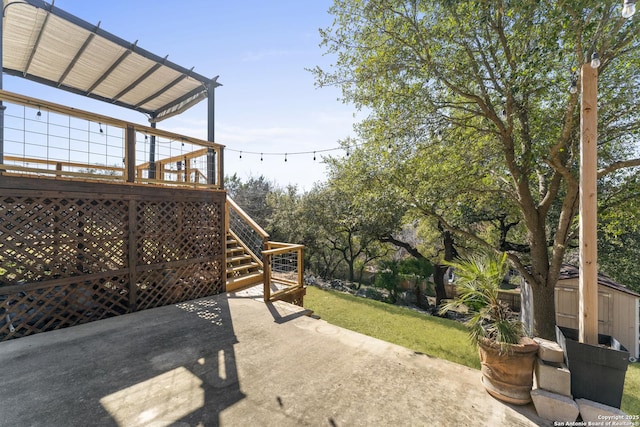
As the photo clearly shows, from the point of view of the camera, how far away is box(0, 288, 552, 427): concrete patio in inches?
86.9

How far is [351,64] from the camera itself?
5.57 m

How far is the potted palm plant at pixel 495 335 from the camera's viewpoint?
2.39m

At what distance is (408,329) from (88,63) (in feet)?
29.7

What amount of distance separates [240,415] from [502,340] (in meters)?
2.32

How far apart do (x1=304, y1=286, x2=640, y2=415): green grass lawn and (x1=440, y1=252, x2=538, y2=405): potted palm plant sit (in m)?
2.71

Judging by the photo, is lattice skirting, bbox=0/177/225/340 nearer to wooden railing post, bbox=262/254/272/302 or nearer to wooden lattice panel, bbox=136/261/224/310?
wooden lattice panel, bbox=136/261/224/310

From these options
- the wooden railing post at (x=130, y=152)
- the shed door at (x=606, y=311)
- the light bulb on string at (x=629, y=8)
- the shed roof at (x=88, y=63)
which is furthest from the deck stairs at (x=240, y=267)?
the shed door at (x=606, y=311)

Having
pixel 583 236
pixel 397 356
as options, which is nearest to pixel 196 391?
pixel 397 356

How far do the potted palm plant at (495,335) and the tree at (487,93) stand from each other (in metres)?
2.98

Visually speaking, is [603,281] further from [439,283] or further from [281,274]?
[281,274]

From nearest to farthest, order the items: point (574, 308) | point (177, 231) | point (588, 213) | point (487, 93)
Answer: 1. point (588, 213)
2. point (487, 93)
3. point (177, 231)
4. point (574, 308)

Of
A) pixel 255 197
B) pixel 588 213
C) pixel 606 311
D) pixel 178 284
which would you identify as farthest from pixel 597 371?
pixel 255 197

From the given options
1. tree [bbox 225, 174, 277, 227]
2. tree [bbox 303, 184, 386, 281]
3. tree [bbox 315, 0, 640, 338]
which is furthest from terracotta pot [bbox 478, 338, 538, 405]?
tree [bbox 225, 174, 277, 227]

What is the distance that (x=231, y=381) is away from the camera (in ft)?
8.78
